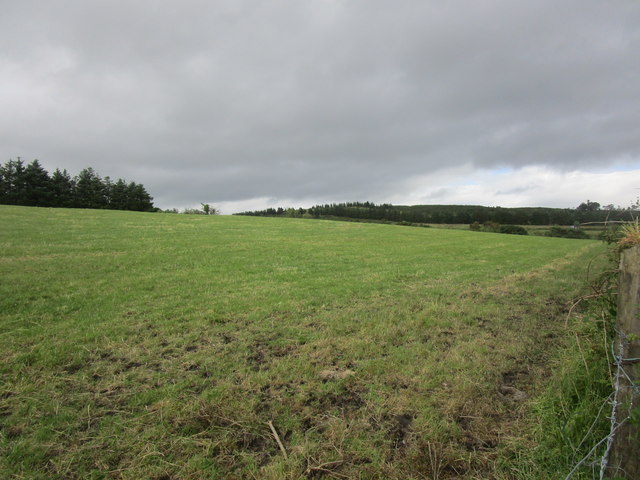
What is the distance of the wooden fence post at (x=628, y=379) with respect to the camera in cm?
221

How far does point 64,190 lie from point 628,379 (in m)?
93.3

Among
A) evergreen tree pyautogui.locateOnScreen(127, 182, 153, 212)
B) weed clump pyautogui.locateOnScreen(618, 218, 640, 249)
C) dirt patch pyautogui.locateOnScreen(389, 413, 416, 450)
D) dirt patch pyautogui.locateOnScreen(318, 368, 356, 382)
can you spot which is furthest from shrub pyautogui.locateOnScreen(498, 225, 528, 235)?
evergreen tree pyautogui.locateOnScreen(127, 182, 153, 212)

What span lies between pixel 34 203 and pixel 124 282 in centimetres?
8084

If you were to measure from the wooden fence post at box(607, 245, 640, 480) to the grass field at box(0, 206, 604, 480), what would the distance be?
2.86 ft

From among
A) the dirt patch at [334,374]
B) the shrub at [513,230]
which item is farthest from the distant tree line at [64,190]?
the shrub at [513,230]

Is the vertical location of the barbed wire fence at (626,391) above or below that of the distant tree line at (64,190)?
below

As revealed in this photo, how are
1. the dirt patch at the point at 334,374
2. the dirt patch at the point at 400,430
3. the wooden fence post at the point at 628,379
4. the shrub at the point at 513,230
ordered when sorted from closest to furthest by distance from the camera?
the wooden fence post at the point at 628,379, the dirt patch at the point at 400,430, the dirt patch at the point at 334,374, the shrub at the point at 513,230

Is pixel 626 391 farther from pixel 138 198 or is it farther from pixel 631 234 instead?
pixel 138 198

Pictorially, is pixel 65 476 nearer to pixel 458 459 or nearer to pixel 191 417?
pixel 191 417

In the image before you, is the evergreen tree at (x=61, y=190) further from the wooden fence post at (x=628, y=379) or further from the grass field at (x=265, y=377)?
the wooden fence post at (x=628, y=379)

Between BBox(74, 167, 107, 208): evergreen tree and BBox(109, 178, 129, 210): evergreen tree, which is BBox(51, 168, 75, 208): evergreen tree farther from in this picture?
BBox(109, 178, 129, 210): evergreen tree

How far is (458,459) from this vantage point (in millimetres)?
2998

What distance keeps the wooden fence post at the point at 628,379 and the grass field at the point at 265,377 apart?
87cm

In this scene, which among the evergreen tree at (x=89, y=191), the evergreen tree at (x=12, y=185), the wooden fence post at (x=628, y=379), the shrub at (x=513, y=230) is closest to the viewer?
the wooden fence post at (x=628, y=379)
